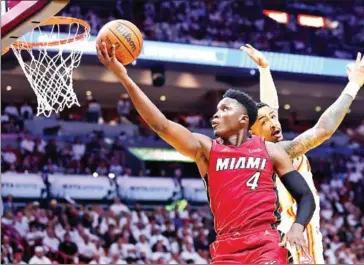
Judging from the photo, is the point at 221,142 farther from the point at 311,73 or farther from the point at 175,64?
the point at 311,73

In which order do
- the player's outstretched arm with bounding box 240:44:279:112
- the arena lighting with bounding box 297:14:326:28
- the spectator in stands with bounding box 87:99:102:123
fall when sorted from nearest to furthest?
1. the player's outstretched arm with bounding box 240:44:279:112
2. the spectator in stands with bounding box 87:99:102:123
3. the arena lighting with bounding box 297:14:326:28

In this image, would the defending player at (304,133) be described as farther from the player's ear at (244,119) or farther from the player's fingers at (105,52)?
the player's fingers at (105,52)

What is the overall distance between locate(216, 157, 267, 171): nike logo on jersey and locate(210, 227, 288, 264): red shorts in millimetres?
319

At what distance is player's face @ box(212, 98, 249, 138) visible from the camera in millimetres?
4312

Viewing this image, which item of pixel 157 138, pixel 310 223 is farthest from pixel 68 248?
pixel 310 223

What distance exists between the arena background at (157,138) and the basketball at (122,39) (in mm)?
8655

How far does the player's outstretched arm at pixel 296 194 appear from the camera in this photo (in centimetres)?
393

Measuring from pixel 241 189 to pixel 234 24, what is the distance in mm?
17776

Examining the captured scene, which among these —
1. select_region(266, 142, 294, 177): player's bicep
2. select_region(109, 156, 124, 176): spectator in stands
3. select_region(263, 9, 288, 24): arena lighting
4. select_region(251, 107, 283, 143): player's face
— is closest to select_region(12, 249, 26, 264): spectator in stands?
select_region(109, 156, 124, 176): spectator in stands

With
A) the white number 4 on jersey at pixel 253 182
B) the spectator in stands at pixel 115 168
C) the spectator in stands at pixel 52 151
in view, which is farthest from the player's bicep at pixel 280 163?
the spectator in stands at pixel 115 168

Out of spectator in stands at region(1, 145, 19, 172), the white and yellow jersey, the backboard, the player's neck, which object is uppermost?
the backboard

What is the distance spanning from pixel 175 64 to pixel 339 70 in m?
4.28

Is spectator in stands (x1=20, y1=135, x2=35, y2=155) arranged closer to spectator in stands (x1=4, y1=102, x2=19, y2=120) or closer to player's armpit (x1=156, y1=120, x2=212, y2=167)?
spectator in stands (x1=4, y1=102, x2=19, y2=120)

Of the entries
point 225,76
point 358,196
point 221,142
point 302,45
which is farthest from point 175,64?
point 221,142
